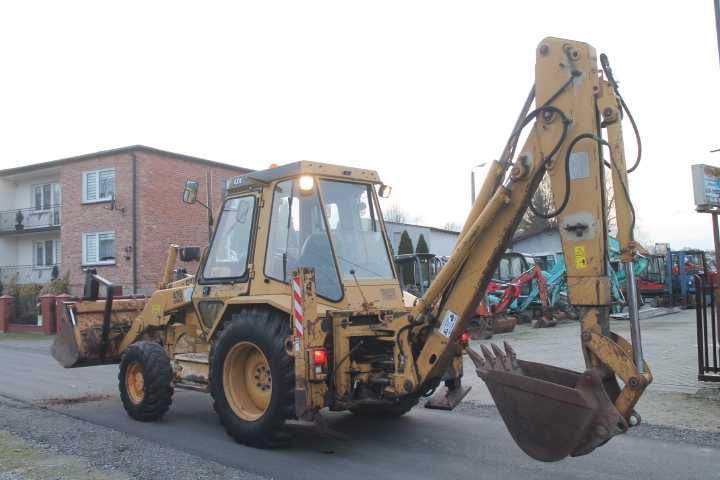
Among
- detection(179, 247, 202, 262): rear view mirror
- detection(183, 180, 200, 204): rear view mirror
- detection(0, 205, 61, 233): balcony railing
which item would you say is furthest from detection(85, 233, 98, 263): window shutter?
detection(183, 180, 200, 204): rear view mirror

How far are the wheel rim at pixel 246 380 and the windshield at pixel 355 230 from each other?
129 cm

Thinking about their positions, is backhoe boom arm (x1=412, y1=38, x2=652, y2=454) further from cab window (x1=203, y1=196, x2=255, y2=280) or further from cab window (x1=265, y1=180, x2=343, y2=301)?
cab window (x1=203, y1=196, x2=255, y2=280)

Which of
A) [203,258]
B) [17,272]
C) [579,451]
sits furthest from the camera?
[17,272]

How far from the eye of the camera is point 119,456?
6.56m

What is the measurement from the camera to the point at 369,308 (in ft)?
22.4

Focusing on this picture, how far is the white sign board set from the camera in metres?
10.4

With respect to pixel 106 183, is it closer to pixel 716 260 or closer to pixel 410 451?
pixel 716 260

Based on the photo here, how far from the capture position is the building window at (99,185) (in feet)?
90.1

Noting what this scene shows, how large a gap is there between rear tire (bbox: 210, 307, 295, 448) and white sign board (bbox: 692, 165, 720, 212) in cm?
723

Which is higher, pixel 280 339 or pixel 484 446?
pixel 280 339

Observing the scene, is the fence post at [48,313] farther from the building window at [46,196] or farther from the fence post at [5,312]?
the building window at [46,196]

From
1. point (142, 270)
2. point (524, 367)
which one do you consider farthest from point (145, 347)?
point (142, 270)

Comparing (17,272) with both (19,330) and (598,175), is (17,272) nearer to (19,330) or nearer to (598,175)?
(19,330)

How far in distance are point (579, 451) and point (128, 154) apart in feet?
81.7
